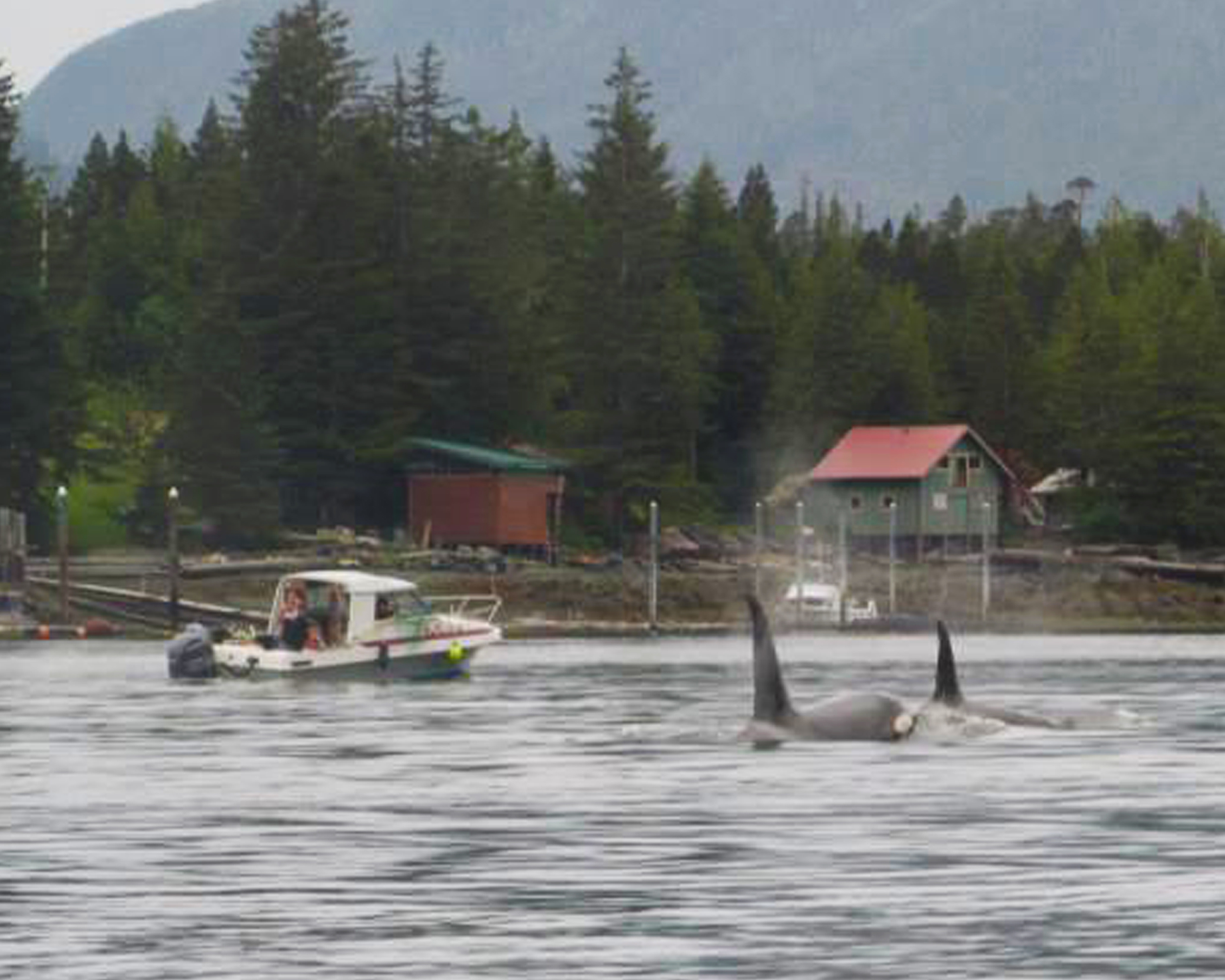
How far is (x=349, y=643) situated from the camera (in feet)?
274

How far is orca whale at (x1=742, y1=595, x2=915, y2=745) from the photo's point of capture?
49.6m

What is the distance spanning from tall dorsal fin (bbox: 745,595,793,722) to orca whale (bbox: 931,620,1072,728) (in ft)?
7.92

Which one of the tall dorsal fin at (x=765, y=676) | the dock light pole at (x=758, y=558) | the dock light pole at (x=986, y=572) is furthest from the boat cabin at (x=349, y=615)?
the dock light pole at (x=986, y=572)

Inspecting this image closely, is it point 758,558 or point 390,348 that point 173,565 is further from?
point 758,558

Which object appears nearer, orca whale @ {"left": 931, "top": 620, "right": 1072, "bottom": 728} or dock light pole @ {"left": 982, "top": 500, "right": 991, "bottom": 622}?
orca whale @ {"left": 931, "top": 620, "right": 1072, "bottom": 728}

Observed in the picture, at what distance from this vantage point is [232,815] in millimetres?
38250

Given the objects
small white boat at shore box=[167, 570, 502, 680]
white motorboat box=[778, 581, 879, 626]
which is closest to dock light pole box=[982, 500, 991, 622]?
white motorboat box=[778, 581, 879, 626]

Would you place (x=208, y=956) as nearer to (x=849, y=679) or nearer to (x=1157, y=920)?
(x=1157, y=920)

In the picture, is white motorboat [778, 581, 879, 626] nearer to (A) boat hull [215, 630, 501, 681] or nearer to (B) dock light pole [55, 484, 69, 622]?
(B) dock light pole [55, 484, 69, 622]

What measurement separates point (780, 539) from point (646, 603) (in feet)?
119

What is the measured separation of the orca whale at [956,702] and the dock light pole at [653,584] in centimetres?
9382

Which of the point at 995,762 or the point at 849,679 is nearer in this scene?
the point at 995,762

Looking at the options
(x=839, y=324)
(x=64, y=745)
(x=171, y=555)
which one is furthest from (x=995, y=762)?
(x=839, y=324)

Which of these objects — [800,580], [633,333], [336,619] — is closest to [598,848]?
[336,619]
